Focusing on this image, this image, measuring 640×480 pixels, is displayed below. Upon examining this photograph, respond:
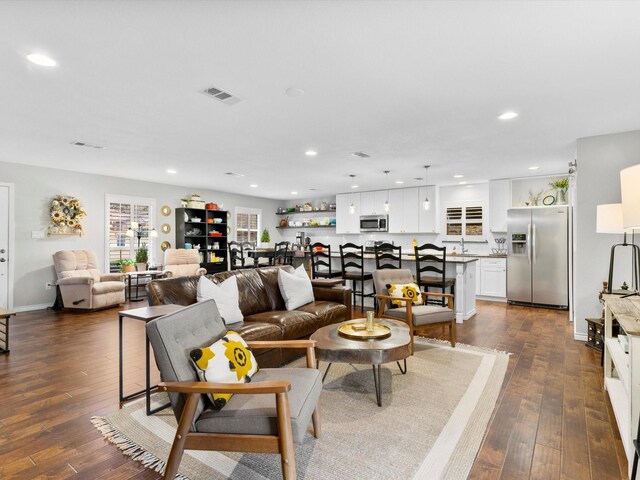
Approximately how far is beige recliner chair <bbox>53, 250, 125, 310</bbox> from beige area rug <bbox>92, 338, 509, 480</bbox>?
4.04 meters

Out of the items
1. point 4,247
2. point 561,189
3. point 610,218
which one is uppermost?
point 561,189

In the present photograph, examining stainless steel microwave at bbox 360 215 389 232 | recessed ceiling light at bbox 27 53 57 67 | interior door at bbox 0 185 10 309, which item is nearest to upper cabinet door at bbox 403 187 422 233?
stainless steel microwave at bbox 360 215 389 232

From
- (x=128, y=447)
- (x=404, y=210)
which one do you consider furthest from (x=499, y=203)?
(x=128, y=447)

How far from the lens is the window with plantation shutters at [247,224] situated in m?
9.78

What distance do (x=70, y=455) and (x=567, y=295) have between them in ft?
22.5

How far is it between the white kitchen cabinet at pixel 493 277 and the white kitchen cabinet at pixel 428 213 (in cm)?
138

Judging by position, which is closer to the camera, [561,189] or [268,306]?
[268,306]

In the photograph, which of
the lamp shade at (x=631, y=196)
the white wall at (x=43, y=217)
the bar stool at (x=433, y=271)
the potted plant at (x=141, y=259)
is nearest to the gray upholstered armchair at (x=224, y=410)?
the lamp shade at (x=631, y=196)

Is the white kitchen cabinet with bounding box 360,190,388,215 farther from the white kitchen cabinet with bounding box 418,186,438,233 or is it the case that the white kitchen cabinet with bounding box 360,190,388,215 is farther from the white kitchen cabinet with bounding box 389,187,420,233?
the white kitchen cabinet with bounding box 418,186,438,233

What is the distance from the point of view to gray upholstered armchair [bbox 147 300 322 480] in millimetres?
1515

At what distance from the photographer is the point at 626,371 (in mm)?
1995

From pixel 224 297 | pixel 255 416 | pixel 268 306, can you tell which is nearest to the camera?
pixel 255 416

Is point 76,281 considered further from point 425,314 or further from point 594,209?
point 594,209

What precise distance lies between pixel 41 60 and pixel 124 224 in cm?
541
